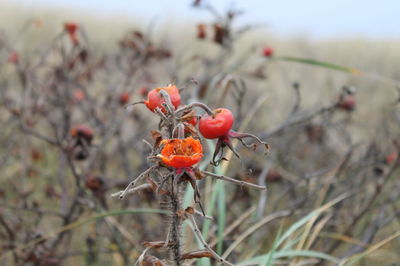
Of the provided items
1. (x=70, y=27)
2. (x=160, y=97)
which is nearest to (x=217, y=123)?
(x=160, y=97)

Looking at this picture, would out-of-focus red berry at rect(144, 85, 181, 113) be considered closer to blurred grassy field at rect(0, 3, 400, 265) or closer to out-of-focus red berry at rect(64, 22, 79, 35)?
out-of-focus red berry at rect(64, 22, 79, 35)

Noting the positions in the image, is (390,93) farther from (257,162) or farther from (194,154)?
(194,154)

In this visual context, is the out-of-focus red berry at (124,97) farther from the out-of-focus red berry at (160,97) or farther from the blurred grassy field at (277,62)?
the out-of-focus red berry at (160,97)

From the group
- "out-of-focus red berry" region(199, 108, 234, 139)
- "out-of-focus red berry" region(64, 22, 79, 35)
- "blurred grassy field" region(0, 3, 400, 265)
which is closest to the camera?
"out-of-focus red berry" region(199, 108, 234, 139)

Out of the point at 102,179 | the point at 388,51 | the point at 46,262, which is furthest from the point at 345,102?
the point at 388,51

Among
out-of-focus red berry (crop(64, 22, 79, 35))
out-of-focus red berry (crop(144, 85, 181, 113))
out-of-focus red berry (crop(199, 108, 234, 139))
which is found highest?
out-of-focus red berry (crop(64, 22, 79, 35))

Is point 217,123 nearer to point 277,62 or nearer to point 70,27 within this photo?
point 70,27

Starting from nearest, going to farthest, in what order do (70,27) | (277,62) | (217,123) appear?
(217,123) → (70,27) → (277,62)

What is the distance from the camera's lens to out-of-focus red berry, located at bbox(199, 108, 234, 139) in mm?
1141

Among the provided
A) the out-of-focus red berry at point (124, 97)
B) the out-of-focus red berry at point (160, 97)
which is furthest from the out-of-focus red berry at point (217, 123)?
the out-of-focus red berry at point (124, 97)

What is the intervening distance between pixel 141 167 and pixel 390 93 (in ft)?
23.3

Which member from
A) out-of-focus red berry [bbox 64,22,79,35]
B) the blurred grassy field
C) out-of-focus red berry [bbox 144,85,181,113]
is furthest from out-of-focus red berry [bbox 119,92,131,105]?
Result: out-of-focus red berry [bbox 144,85,181,113]

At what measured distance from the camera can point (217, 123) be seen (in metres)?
1.14

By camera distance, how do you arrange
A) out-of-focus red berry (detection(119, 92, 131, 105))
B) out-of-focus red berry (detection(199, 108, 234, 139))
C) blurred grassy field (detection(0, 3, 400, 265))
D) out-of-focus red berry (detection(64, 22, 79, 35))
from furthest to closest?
1. blurred grassy field (detection(0, 3, 400, 265))
2. out-of-focus red berry (detection(119, 92, 131, 105))
3. out-of-focus red berry (detection(64, 22, 79, 35))
4. out-of-focus red berry (detection(199, 108, 234, 139))
